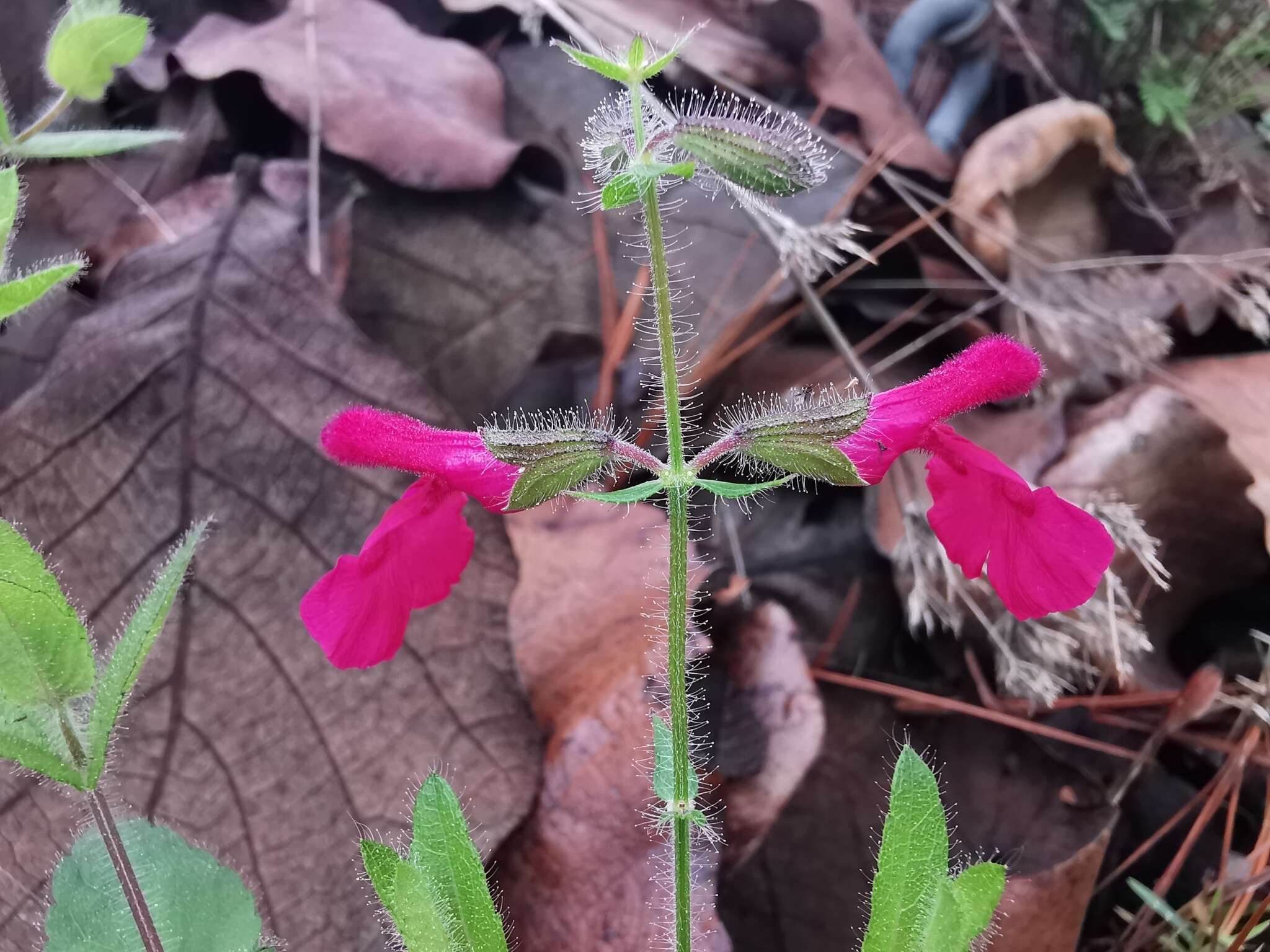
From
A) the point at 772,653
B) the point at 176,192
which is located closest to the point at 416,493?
the point at 772,653

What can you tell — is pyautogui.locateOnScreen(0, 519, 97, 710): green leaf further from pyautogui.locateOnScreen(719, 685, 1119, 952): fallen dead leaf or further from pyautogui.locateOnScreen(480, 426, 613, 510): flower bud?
pyautogui.locateOnScreen(719, 685, 1119, 952): fallen dead leaf

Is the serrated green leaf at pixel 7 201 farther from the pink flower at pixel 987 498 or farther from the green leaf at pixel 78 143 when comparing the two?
the pink flower at pixel 987 498

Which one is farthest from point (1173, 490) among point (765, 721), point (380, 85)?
point (380, 85)

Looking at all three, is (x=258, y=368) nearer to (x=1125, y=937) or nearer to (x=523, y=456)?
(x=523, y=456)

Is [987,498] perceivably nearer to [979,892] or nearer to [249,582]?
[979,892]

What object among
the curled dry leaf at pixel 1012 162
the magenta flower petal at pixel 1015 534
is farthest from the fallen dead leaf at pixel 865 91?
the magenta flower petal at pixel 1015 534

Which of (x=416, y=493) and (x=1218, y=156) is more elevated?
(x=1218, y=156)
